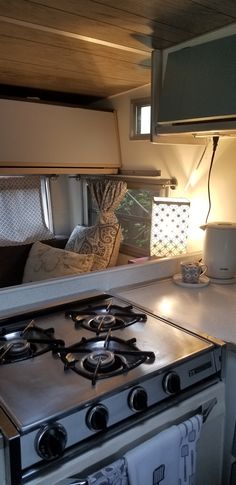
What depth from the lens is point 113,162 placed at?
9.50ft

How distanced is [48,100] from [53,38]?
152 cm

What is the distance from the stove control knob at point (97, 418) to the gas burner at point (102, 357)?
68 mm

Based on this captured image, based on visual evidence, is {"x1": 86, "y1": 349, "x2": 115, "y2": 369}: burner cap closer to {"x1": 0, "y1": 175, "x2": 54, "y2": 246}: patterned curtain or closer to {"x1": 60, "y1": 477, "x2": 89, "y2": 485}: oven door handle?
{"x1": 60, "y1": 477, "x2": 89, "y2": 485}: oven door handle

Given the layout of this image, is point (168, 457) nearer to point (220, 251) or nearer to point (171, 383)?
point (171, 383)

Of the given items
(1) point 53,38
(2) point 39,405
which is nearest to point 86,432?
(2) point 39,405

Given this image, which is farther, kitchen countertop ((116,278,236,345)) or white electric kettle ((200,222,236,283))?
white electric kettle ((200,222,236,283))

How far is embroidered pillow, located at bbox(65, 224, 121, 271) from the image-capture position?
278 cm

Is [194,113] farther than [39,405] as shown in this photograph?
Yes

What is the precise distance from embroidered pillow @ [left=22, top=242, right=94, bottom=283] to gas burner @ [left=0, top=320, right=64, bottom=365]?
1181 millimetres

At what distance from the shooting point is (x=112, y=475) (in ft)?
2.84

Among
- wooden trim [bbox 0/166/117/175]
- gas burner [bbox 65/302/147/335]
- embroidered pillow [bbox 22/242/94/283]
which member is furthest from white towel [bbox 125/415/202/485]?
wooden trim [bbox 0/166/117/175]

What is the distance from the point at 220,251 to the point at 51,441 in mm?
1166

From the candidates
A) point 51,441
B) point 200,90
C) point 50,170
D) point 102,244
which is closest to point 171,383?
point 51,441

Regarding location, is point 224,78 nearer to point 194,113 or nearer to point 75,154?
point 194,113
